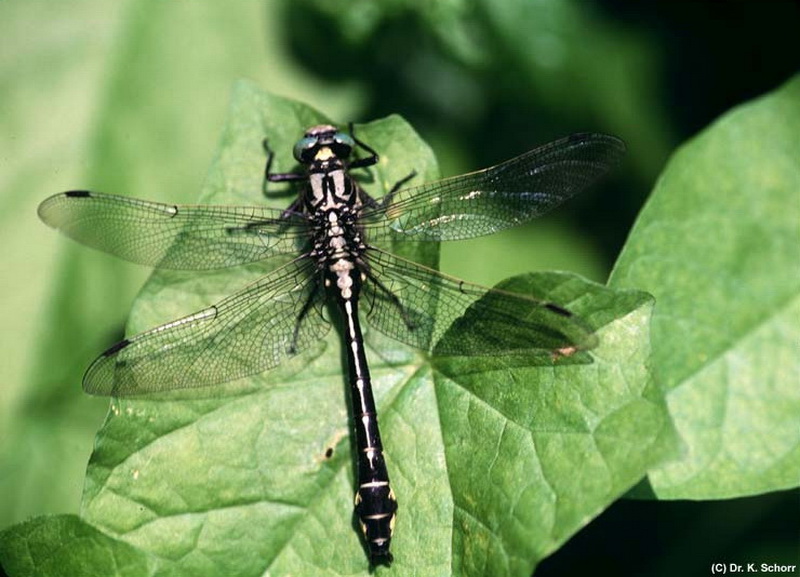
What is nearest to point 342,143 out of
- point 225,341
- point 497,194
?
point 497,194

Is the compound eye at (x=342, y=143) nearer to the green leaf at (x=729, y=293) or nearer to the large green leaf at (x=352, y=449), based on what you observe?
the large green leaf at (x=352, y=449)

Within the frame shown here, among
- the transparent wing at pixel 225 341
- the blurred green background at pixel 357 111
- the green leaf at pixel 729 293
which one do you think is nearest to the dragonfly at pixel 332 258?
the transparent wing at pixel 225 341

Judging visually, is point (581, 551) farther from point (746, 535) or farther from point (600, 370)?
point (600, 370)

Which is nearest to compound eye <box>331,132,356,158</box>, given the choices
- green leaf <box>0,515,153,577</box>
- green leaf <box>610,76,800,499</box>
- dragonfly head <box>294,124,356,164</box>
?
dragonfly head <box>294,124,356,164</box>

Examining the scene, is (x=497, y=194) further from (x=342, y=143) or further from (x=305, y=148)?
(x=305, y=148)

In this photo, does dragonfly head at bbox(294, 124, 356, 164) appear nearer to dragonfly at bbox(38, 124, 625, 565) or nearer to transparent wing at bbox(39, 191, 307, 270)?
dragonfly at bbox(38, 124, 625, 565)

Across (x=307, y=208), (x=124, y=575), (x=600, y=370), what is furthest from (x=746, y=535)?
(x=124, y=575)
